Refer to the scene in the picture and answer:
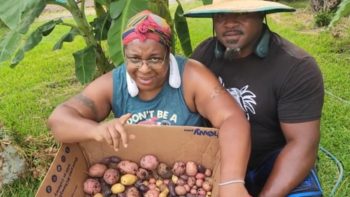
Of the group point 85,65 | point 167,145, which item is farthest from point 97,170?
point 85,65

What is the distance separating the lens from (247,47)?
1.99m

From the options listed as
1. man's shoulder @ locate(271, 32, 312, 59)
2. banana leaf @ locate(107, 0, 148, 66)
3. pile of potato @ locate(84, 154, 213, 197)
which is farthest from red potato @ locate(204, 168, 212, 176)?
banana leaf @ locate(107, 0, 148, 66)

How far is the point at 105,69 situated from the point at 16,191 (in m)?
1.02

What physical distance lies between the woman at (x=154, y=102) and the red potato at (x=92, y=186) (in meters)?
0.16

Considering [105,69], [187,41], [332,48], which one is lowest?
[332,48]

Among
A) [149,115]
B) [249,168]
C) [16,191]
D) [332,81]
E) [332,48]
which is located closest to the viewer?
[149,115]

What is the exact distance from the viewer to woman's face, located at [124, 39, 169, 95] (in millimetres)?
1723

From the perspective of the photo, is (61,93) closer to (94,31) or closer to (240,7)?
(94,31)

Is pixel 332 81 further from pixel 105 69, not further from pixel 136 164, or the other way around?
pixel 136 164

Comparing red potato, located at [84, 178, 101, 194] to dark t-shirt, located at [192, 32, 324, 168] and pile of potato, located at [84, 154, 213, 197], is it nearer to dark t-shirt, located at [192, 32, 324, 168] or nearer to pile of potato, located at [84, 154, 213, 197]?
pile of potato, located at [84, 154, 213, 197]

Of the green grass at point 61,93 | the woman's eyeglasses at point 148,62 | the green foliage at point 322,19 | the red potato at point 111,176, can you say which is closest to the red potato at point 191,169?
the red potato at point 111,176

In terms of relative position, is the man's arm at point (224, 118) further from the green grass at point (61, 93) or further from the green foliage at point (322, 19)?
the green foliage at point (322, 19)

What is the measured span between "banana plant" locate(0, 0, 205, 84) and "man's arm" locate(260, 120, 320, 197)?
Answer: 104 centimetres

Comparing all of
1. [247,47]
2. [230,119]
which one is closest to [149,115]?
[230,119]
